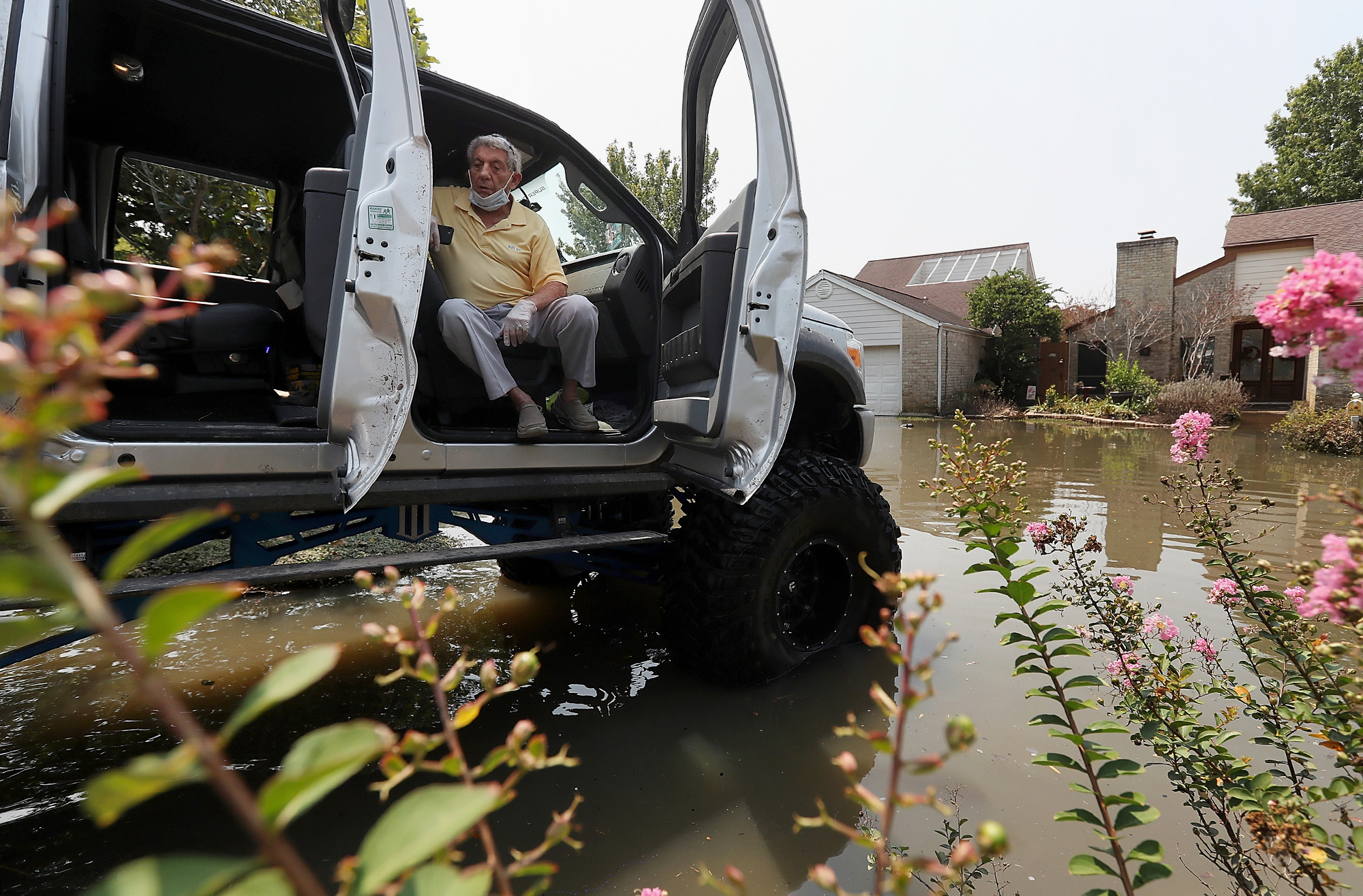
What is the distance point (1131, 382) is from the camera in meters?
16.7

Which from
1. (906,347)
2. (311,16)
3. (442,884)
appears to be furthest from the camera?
(906,347)

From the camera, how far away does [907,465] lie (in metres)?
8.79

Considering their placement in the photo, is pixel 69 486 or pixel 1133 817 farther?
pixel 1133 817

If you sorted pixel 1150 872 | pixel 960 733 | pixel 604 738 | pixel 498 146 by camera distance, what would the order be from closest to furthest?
pixel 960 733 < pixel 1150 872 < pixel 604 738 < pixel 498 146

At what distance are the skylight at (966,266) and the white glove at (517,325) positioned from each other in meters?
Answer: 25.7

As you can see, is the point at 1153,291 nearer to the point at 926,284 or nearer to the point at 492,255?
the point at 926,284

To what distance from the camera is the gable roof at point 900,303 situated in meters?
19.5

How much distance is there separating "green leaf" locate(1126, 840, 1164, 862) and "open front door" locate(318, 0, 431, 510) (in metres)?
1.98

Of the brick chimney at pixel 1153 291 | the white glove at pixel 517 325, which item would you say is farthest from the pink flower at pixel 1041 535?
the brick chimney at pixel 1153 291

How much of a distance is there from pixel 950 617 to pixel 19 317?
3.74 m

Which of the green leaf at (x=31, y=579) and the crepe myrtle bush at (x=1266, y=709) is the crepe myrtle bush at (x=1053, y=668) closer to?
the crepe myrtle bush at (x=1266, y=709)

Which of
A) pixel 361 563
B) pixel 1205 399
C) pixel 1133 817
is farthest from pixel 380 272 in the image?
pixel 1205 399

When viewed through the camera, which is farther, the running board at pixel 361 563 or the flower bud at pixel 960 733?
the running board at pixel 361 563

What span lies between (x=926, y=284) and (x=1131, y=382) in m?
10.7
